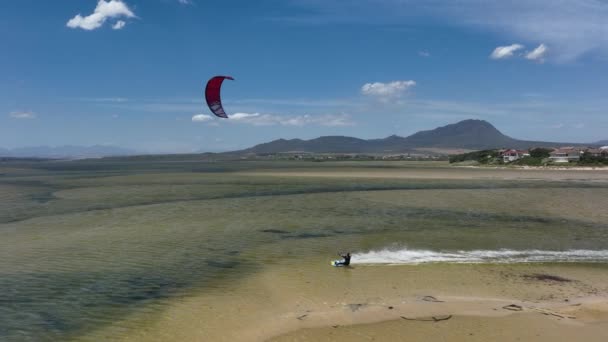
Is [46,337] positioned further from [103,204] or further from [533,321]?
[103,204]

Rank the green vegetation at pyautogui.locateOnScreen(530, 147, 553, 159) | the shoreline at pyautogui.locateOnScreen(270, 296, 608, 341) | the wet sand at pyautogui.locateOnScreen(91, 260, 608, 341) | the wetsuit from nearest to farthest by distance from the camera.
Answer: the wet sand at pyautogui.locateOnScreen(91, 260, 608, 341)
the shoreline at pyautogui.locateOnScreen(270, 296, 608, 341)
the wetsuit
the green vegetation at pyautogui.locateOnScreen(530, 147, 553, 159)

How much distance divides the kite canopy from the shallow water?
235 inches

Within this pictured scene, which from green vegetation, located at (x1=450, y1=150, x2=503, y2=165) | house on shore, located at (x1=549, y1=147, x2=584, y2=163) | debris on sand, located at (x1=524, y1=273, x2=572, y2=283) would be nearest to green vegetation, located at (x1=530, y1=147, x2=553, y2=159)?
house on shore, located at (x1=549, y1=147, x2=584, y2=163)

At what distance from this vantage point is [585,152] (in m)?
93.8

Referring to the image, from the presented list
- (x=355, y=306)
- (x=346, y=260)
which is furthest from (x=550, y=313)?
(x=346, y=260)

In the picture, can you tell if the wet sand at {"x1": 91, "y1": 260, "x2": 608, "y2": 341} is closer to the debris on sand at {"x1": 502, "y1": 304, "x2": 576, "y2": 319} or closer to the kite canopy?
the debris on sand at {"x1": 502, "y1": 304, "x2": 576, "y2": 319}

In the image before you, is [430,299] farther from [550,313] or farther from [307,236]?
[307,236]

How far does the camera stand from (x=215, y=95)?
20.0m

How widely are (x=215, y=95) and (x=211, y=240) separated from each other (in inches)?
264

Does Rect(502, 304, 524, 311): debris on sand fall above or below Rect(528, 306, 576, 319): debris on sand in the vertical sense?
below

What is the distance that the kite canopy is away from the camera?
64.1ft

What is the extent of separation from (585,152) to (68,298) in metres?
106

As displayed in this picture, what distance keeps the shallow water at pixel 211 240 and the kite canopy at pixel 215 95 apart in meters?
5.97

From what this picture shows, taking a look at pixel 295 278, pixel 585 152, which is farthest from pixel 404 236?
pixel 585 152
